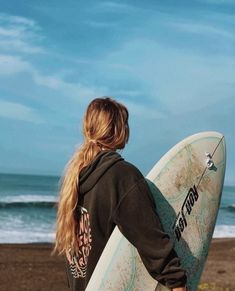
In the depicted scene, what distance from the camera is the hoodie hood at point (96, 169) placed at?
3.01 meters

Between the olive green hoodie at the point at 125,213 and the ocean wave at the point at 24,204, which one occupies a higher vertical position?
the olive green hoodie at the point at 125,213

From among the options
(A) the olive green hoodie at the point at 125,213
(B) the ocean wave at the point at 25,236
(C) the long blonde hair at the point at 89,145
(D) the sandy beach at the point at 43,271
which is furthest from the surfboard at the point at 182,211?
(B) the ocean wave at the point at 25,236

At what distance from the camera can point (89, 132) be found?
3.16 metres

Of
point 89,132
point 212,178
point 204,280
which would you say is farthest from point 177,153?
point 204,280

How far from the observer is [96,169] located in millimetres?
3066

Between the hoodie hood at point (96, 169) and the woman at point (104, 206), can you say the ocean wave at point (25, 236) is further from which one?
the hoodie hood at point (96, 169)

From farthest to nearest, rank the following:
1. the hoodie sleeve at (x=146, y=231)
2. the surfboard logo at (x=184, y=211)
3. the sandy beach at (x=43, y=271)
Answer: the sandy beach at (x=43, y=271), the surfboard logo at (x=184, y=211), the hoodie sleeve at (x=146, y=231)

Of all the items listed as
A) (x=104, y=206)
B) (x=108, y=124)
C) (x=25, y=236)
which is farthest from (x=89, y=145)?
(x=25, y=236)

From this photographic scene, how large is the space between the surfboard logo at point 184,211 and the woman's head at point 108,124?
613 millimetres

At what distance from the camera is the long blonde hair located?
3.10 meters

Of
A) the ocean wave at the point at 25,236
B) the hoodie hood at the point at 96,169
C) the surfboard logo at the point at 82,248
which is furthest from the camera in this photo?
the ocean wave at the point at 25,236

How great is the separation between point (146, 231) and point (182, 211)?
66 centimetres

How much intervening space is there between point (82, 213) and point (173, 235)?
1.84 feet

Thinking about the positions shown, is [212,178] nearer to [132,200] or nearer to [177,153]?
[177,153]
